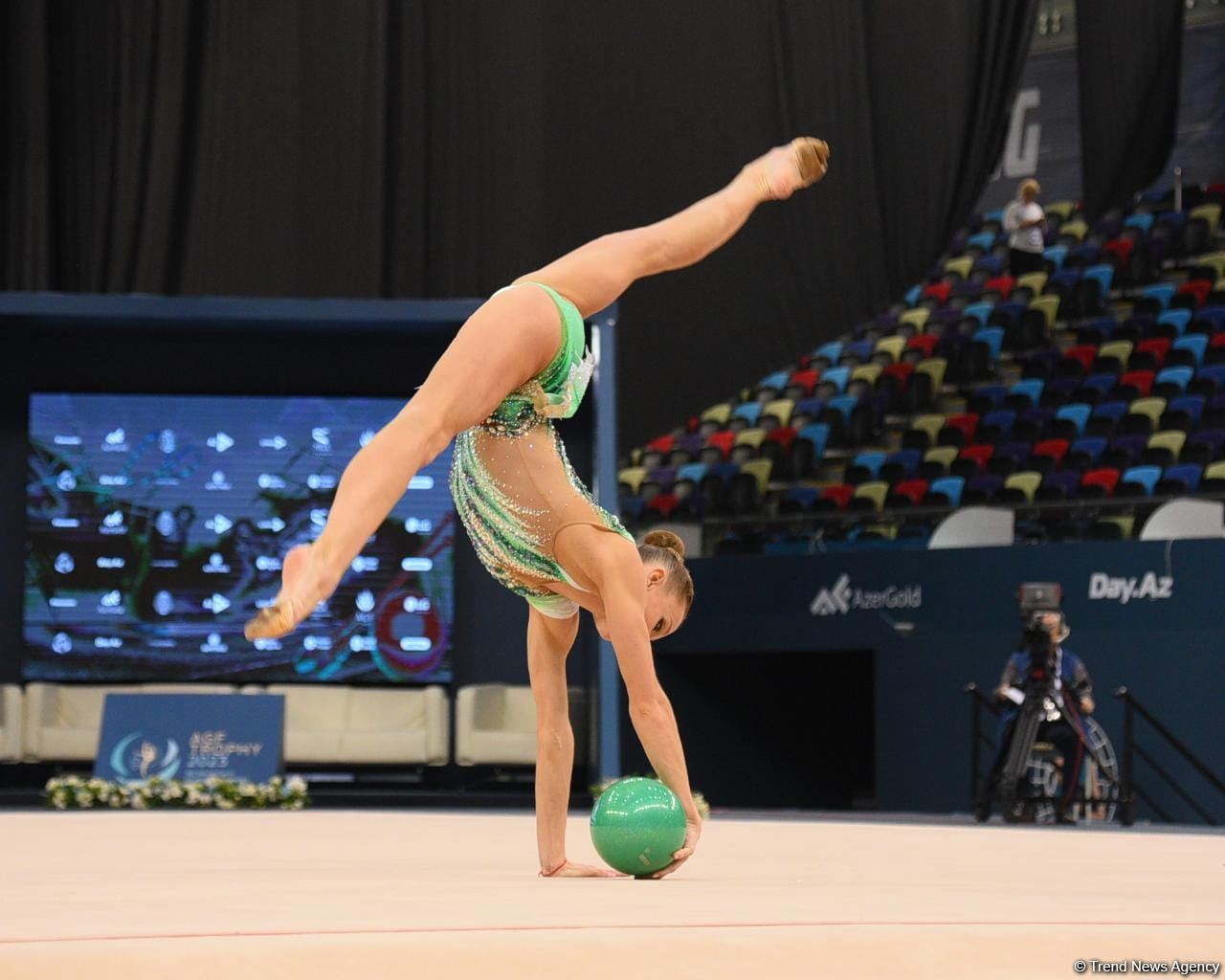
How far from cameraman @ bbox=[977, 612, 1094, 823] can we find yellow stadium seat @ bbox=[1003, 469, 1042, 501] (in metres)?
3.21

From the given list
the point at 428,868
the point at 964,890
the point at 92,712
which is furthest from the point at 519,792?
the point at 964,890

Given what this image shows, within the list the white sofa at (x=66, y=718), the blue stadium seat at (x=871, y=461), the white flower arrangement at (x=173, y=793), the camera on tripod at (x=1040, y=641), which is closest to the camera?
the white flower arrangement at (x=173, y=793)

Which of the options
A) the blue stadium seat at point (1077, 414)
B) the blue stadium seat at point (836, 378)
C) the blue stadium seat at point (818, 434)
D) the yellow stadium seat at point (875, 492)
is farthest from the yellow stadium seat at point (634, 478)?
the blue stadium seat at point (1077, 414)

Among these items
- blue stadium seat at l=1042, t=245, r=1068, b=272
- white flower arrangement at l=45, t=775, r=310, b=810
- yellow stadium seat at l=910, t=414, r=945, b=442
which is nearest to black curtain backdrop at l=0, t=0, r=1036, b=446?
yellow stadium seat at l=910, t=414, r=945, b=442

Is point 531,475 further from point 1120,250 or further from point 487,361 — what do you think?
point 1120,250

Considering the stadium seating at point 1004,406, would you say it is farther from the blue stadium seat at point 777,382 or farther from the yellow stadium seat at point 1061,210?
the yellow stadium seat at point 1061,210

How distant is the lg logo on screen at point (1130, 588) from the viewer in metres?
9.21

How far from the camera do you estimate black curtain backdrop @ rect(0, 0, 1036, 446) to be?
10.5 metres

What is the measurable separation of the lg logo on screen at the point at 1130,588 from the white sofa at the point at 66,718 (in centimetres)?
497

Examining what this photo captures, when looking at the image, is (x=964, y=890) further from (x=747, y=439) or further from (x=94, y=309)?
(x=747, y=439)

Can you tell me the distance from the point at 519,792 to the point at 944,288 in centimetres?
827

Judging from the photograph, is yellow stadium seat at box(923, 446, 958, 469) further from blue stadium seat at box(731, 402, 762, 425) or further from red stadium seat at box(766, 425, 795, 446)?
blue stadium seat at box(731, 402, 762, 425)

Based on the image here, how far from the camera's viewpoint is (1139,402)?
471 inches

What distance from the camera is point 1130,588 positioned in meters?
9.36
